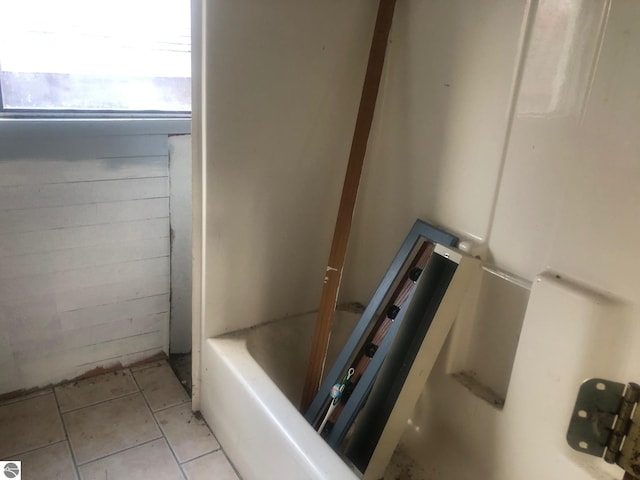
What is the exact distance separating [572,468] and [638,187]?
598 mm

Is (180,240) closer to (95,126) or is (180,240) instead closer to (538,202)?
(95,126)

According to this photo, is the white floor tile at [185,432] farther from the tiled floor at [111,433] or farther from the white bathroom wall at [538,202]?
the white bathroom wall at [538,202]

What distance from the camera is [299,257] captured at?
5.24ft

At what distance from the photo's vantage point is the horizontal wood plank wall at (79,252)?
144 centimetres

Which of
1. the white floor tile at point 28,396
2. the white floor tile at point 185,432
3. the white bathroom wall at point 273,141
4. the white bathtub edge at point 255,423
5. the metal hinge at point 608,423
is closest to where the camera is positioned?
the metal hinge at point 608,423

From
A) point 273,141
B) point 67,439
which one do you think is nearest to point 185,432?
point 67,439

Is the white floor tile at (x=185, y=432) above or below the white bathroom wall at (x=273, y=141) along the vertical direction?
below

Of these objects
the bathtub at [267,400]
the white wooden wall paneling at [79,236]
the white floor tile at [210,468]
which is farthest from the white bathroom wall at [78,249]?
the white floor tile at [210,468]

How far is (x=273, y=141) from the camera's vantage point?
4.54 ft

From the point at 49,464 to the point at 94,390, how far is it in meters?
0.32

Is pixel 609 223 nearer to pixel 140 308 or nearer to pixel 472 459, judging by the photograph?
pixel 472 459

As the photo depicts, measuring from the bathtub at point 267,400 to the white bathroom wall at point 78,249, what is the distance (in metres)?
0.40

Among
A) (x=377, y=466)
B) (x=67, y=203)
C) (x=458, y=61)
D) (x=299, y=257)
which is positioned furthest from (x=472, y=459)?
(x=67, y=203)

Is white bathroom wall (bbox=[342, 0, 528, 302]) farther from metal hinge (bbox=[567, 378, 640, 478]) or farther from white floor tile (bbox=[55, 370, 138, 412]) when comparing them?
white floor tile (bbox=[55, 370, 138, 412])
